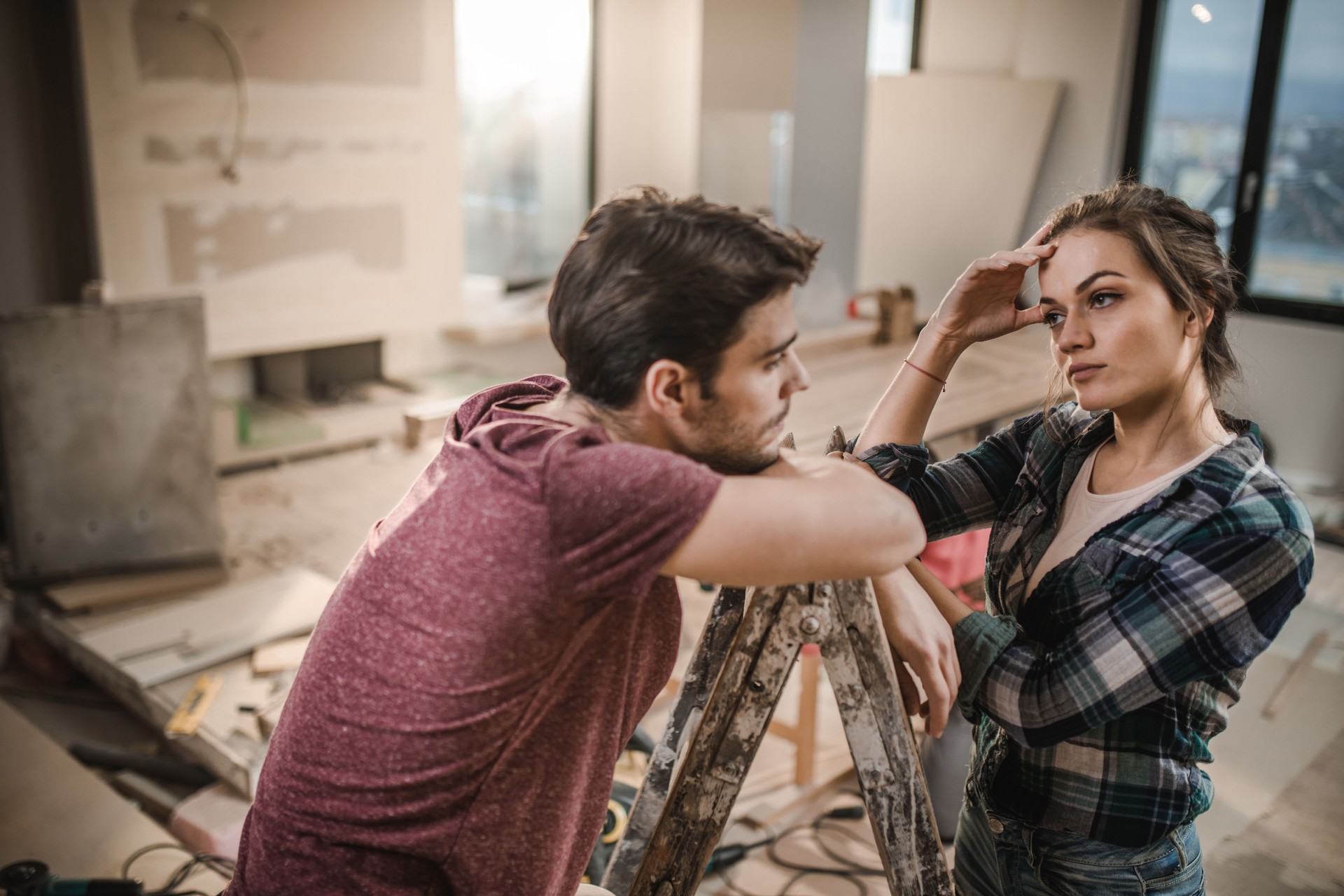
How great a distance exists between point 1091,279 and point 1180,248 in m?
0.11

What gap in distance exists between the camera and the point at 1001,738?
4.67 feet

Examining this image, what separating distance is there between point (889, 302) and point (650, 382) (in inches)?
147

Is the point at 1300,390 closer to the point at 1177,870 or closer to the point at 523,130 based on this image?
the point at 523,130

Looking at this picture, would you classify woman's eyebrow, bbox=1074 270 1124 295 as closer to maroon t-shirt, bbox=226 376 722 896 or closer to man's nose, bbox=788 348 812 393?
man's nose, bbox=788 348 812 393

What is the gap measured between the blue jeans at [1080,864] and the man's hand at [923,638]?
10.4 inches

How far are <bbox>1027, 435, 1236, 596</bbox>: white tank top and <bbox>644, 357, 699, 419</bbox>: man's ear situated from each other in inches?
22.4

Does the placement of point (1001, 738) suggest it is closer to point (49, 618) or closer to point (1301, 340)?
point (49, 618)

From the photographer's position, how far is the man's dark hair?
1072mm

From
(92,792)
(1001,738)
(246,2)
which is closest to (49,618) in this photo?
(92,792)

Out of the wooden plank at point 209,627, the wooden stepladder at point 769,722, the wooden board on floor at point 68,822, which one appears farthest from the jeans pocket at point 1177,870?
the wooden plank at point 209,627

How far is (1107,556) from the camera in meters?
1.28

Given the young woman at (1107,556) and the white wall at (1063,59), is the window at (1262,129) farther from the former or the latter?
the young woman at (1107,556)

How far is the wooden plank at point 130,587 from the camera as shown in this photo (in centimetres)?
338

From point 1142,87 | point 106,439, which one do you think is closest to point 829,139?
point 1142,87
